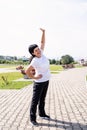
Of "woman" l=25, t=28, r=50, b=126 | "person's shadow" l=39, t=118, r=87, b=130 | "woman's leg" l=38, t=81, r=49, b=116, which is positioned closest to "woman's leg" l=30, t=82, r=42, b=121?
"woman" l=25, t=28, r=50, b=126

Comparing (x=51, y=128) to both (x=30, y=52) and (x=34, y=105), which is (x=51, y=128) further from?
(x=30, y=52)

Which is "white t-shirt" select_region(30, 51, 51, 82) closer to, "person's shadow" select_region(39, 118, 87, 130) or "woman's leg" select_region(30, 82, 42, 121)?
"woman's leg" select_region(30, 82, 42, 121)

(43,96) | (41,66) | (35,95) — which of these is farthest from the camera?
(43,96)

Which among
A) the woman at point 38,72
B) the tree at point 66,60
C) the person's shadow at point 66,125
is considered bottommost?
the person's shadow at point 66,125

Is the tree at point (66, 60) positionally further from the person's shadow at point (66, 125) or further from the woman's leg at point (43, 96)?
the person's shadow at point (66, 125)

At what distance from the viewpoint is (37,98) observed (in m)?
6.80

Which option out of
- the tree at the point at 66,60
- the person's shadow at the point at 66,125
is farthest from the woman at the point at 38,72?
the tree at the point at 66,60

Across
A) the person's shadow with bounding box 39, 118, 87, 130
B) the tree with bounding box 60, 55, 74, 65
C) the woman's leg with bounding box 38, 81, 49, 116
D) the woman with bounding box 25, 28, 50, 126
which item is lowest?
the person's shadow with bounding box 39, 118, 87, 130

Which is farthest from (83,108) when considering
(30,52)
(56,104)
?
(30,52)

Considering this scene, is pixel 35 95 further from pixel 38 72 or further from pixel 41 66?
pixel 41 66

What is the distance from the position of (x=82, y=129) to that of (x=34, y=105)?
125cm

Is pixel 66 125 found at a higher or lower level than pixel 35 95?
lower

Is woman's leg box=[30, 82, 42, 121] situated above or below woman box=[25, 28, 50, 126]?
below

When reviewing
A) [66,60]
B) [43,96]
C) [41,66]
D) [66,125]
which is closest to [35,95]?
[43,96]
